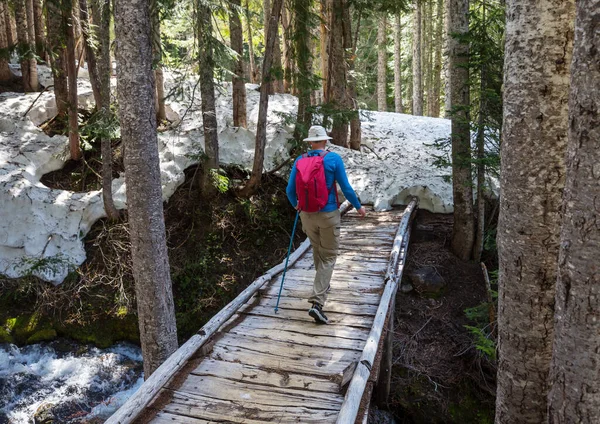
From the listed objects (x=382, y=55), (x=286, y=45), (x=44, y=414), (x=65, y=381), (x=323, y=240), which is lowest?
(x=44, y=414)

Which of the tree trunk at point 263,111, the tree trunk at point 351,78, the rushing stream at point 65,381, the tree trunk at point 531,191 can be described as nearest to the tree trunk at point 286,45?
the tree trunk at point 263,111

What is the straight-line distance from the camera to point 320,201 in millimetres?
5039

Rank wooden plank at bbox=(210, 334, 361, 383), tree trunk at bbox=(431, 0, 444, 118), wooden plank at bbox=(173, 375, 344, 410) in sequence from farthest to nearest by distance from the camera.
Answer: tree trunk at bbox=(431, 0, 444, 118) < wooden plank at bbox=(210, 334, 361, 383) < wooden plank at bbox=(173, 375, 344, 410)

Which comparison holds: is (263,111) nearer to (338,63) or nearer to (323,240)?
(338,63)

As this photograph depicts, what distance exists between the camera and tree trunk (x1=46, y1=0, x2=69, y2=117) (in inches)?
367

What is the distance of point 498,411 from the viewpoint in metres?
3.41

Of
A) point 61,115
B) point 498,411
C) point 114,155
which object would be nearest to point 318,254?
point 498,411

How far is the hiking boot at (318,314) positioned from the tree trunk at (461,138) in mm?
4408

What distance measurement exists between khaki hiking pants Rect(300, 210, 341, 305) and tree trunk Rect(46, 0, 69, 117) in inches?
268

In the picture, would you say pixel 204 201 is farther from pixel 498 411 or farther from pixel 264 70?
pixel 498 411

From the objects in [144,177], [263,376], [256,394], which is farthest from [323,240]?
[144,177]

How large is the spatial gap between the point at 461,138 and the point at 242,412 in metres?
6.92

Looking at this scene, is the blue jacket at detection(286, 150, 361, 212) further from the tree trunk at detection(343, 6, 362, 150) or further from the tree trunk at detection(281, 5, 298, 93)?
the tree trunk at detection(343, 6, 362, 150)

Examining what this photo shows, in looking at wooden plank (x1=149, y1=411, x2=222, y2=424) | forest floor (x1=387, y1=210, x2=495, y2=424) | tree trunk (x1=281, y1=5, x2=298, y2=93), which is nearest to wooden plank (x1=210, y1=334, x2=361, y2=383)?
wooden plank (x1=149, y1=411, x2=222, y2=424)
